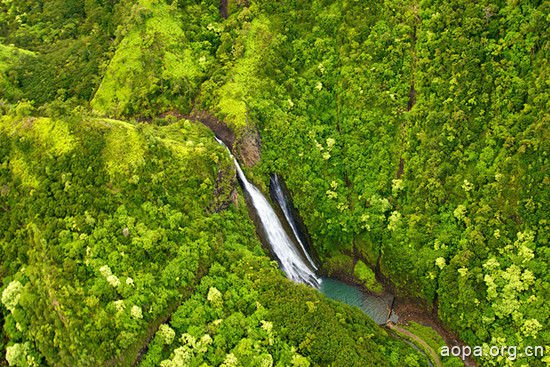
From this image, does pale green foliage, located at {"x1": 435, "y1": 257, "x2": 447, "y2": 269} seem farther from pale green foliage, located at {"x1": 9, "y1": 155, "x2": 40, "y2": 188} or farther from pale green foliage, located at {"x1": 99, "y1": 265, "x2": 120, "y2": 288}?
pale green foliage, located at {"x1": 9, "y1": 155, "x2": 40, "y2": 188}

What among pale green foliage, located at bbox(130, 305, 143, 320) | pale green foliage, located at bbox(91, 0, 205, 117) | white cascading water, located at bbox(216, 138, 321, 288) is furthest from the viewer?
pale green foliage, located at bbox(91, 0, 205, 117)

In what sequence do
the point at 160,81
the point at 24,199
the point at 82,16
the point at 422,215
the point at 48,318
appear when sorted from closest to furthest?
1. the point at 48,318
2. the point at 24,199
3. the point at 422,215
4. the point at 160,81
5. the point at 82,16

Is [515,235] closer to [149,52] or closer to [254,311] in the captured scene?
[254,311]

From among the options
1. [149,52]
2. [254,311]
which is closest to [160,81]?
[149,52]

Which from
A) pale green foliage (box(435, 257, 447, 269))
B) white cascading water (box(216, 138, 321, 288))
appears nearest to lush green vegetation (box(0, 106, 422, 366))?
white cascading water (box(216, 138, 321, 288))

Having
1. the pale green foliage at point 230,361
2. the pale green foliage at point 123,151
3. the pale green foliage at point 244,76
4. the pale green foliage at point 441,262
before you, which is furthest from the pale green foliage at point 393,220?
the pale green foliage at point 123,151
